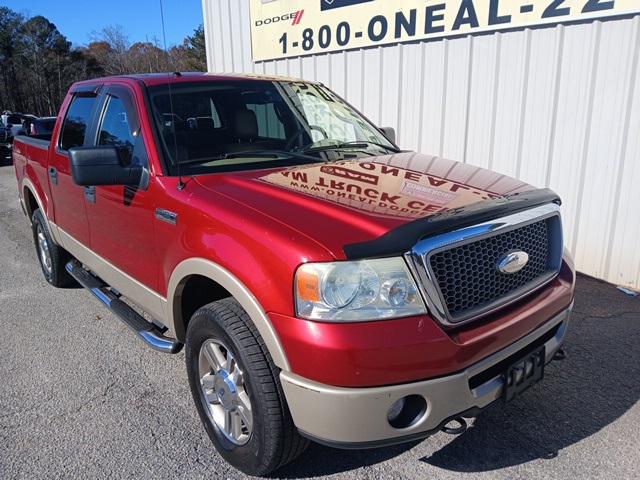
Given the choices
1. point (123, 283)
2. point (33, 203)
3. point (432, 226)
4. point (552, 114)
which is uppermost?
point (552, 114)

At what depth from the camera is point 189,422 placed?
9.64ft

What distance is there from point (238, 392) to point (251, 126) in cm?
177

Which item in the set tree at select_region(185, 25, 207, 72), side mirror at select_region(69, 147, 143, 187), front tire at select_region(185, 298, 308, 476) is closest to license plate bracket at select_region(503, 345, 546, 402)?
front tire at select_region(185, 298, 308, 476)

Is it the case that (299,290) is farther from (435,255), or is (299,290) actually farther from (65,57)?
(65,57)

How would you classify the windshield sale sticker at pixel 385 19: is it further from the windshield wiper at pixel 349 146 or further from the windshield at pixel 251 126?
the windshield wiper at pixel 349 146

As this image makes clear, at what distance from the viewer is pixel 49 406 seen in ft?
10.2

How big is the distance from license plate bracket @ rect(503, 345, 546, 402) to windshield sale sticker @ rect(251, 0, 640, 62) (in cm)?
362

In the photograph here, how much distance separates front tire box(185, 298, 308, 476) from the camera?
215 cm

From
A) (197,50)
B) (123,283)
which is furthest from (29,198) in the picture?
(197,50)

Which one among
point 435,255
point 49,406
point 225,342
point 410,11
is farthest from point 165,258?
point 410,11

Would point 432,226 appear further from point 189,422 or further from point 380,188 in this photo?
point 189,422

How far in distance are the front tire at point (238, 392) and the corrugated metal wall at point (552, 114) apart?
4102mm

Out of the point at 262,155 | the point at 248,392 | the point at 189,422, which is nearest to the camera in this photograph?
the point at 248,392

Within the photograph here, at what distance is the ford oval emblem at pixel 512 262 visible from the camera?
2.28 m
